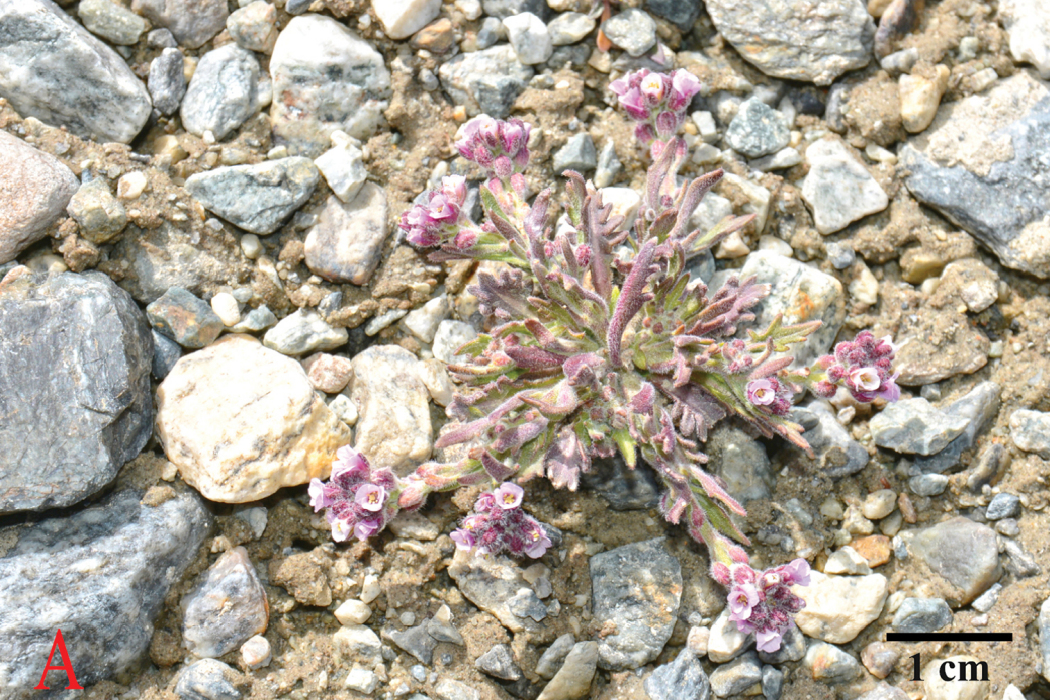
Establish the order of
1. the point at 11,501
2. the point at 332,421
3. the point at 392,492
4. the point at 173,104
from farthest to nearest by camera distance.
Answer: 1. the point at 173,104
2. the point at 332,421
3. the point at 392,492
4. the point at 11,501

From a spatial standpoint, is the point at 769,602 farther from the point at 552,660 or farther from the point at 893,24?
the point at 893,24

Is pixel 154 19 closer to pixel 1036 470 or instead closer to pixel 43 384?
pixel 43 384

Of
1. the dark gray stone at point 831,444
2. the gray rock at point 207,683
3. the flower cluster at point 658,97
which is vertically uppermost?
the flower cluster at point 658,97

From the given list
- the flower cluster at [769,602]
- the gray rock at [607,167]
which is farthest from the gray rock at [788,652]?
the gray rock at [607,167]

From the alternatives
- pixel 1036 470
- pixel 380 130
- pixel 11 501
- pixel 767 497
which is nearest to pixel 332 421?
pixel 11 501

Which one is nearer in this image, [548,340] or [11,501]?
[11,501]

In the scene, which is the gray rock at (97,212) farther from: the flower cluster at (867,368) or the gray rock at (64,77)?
the flower cluster at (867,368)
